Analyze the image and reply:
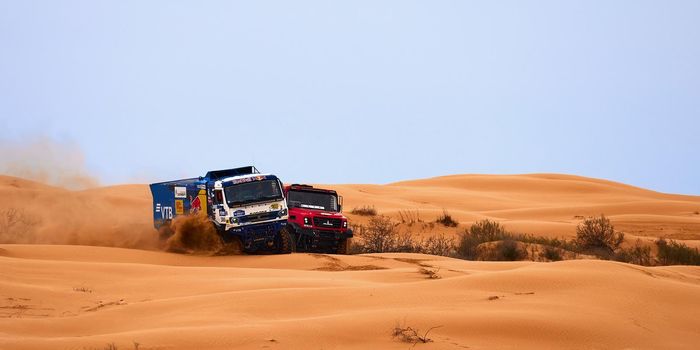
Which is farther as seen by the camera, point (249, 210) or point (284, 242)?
point (284, 242)

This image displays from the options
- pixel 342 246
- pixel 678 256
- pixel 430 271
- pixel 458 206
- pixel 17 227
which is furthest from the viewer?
pixel 458 206

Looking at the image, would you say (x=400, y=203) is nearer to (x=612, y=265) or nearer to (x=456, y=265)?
(x=456, y=265)

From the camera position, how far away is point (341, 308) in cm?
1128

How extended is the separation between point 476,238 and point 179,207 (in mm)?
8035

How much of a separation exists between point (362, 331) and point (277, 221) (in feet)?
42.0

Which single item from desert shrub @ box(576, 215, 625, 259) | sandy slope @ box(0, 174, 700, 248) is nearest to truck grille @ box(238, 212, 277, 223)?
sandy slope @ box(0, 174, 700, 248)

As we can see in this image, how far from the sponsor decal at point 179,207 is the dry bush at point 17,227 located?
386 centimetres

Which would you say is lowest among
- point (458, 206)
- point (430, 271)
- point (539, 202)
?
point (430, 271)

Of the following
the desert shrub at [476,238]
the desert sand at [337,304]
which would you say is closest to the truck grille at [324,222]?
the desert sand at [337,304]

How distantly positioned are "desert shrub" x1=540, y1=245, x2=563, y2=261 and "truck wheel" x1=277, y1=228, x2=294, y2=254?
5.99m

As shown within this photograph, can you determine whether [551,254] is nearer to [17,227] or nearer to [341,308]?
[341,308]

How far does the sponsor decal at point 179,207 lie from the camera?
23312 mm

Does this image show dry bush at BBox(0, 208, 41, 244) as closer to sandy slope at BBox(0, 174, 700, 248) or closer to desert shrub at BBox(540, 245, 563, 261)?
sandy slope at BBox(0, 174, 700, 248)

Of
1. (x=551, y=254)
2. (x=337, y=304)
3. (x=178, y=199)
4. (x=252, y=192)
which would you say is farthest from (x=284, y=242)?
(x=337, y=304)
